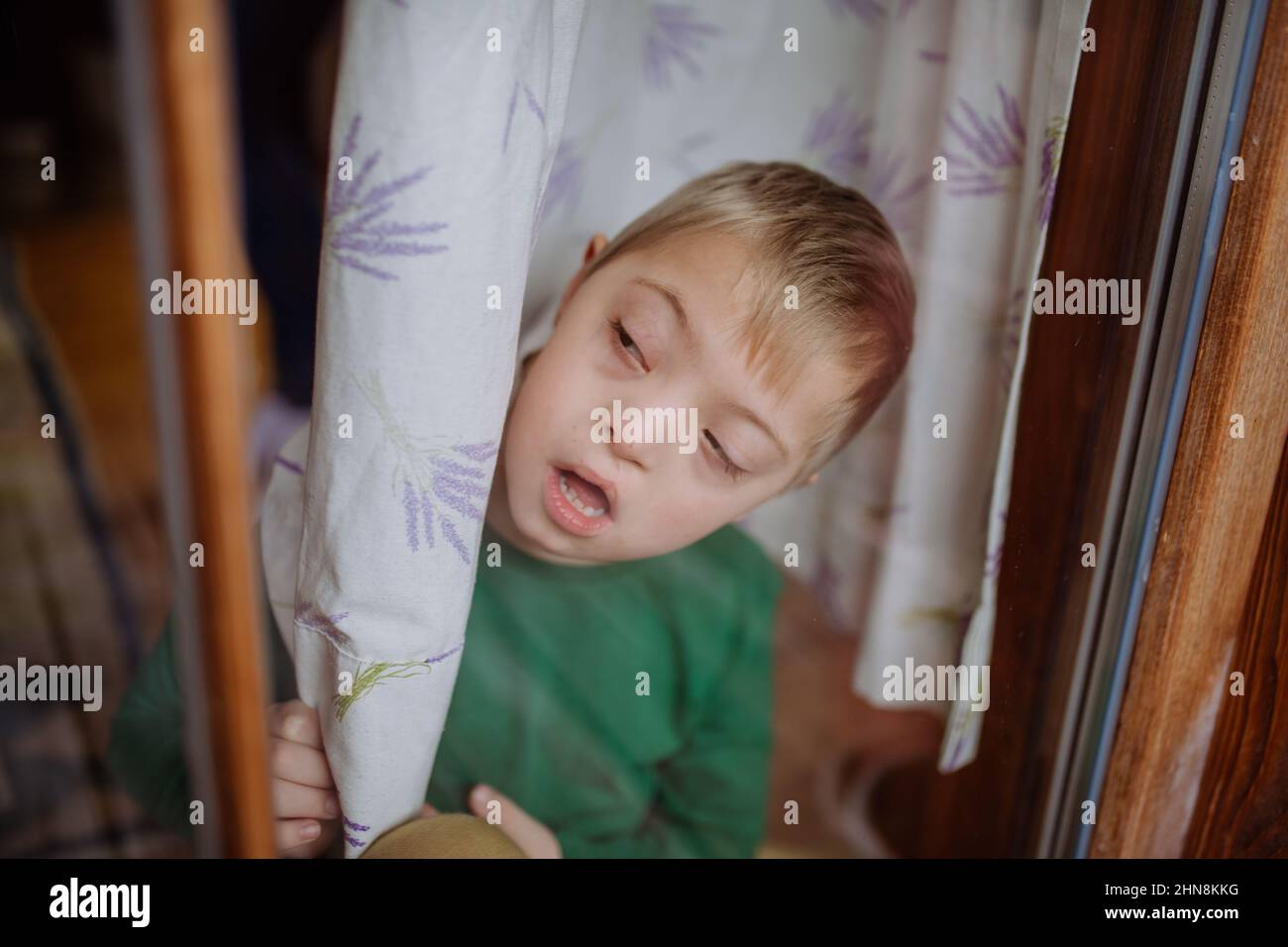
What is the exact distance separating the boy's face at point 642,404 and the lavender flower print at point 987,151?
17cm

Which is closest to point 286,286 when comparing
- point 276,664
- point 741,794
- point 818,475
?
point 276,664

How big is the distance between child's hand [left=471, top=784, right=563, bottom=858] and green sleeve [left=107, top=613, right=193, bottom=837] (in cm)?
20

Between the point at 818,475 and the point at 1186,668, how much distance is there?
318 millimetres

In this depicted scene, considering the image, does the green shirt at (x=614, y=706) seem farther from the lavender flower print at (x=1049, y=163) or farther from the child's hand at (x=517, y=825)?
the lavender flower print at (x=1049, y=163)

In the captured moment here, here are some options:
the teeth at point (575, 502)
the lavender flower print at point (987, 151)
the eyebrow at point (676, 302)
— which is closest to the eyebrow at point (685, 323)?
the eyebrow at point (676, 302)

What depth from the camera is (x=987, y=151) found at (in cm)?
68

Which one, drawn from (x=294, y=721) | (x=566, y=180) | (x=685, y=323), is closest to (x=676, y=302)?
(x=685, y=323)

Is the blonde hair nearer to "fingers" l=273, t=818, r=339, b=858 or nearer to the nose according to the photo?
the nose

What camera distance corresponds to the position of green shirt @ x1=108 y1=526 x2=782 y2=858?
0.67 m

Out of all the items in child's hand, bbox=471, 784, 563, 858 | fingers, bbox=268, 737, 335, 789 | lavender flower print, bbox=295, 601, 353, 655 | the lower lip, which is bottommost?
child's hand, bbox=471, 784, 563, 858

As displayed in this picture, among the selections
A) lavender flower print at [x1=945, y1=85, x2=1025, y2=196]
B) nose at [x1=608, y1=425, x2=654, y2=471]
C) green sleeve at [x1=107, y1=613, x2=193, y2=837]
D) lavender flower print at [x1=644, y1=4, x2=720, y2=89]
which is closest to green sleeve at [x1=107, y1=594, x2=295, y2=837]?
green sleeve at [x1=107, y1=613, x2=193, y2=837]

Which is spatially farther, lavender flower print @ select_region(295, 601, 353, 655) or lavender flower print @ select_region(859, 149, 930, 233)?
lavender flower print @ select_region(859, 149, 930, 233)

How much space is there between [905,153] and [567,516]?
1.19 feet

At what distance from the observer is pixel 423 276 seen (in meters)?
0.52
